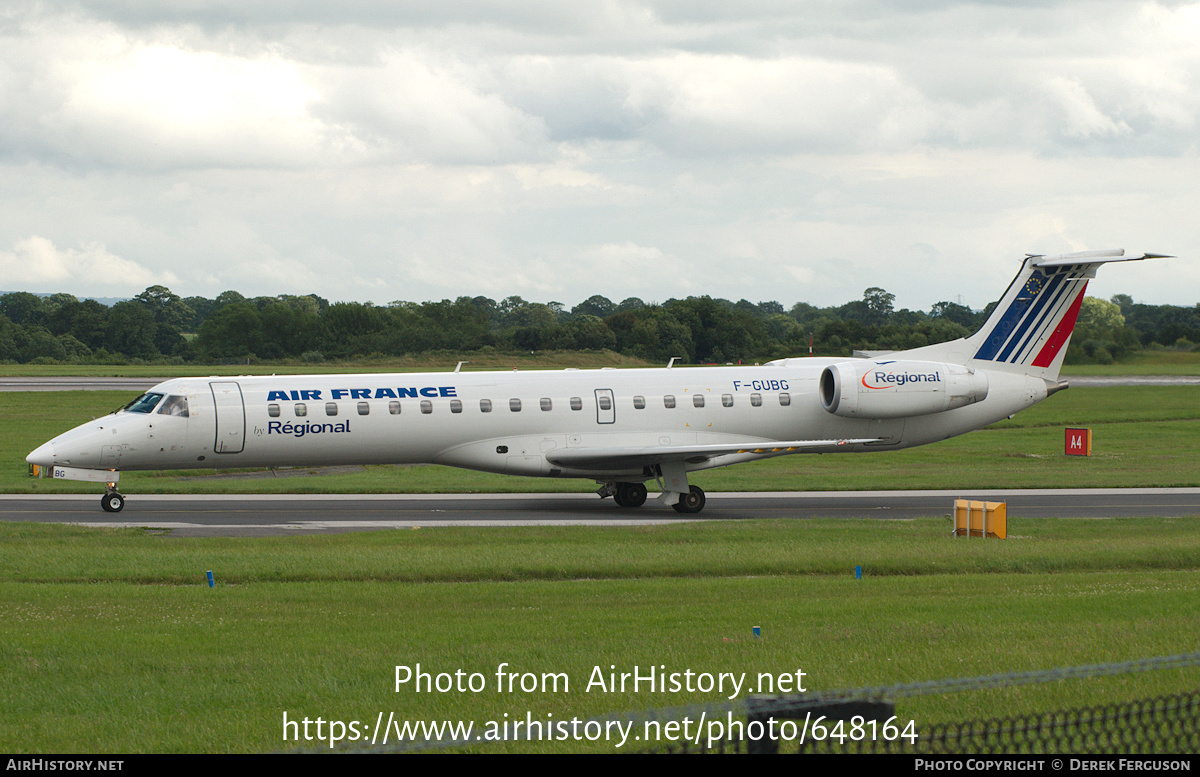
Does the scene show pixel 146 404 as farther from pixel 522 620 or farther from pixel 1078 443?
pixel 1078 443

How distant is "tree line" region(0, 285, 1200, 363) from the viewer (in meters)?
74.0

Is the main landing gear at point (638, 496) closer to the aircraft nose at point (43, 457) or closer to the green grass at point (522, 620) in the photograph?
the green grass at point (522, 620)

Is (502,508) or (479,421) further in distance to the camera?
(502,508)

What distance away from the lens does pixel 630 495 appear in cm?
3150

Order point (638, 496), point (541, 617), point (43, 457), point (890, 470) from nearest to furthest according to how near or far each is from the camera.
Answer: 1. point (541, 617)
2. point (43, 457)
3. point (638, 496)
4. point (890, 470)

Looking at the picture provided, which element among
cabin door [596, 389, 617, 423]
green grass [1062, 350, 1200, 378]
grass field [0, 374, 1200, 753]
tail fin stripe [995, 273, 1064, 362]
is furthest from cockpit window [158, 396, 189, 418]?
green grass [1062, 350, 1200, 378]

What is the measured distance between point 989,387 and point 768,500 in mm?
7302

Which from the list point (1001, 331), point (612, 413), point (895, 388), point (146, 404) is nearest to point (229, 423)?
point (146, 404)

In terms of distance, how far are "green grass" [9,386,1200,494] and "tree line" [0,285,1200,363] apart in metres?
12.7

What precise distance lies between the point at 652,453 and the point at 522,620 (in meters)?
15.6

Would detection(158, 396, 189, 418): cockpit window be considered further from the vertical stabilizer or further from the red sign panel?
the red sign panel

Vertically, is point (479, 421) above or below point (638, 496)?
above

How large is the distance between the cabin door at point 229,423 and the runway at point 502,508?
1.78 meters
